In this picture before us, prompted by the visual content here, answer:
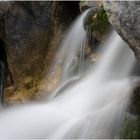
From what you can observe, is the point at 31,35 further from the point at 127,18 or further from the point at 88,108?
the point at 127,18

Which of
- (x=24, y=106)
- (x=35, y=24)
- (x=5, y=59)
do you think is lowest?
(x=24, y=106)

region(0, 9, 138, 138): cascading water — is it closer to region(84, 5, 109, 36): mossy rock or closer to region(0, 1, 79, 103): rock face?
region(84, 5, 109, 36): mossy rock

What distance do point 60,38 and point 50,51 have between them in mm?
396

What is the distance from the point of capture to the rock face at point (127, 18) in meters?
5.91

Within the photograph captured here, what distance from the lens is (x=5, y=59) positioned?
11.1 m

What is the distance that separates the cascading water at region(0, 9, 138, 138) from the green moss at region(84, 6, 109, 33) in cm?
31

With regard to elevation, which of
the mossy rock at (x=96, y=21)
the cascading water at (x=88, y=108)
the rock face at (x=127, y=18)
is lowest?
the cascading water at (x=88, y=108)

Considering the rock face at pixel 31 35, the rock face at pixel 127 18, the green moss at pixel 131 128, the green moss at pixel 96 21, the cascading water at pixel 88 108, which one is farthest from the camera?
the rock face at pixel 31 35

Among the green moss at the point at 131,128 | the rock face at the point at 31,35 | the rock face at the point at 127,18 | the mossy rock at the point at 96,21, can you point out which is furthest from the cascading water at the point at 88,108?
the rock face at the point at 127,18

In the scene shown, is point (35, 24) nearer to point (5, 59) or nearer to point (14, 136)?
point (5, 59)

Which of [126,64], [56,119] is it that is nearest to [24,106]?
[56,119]

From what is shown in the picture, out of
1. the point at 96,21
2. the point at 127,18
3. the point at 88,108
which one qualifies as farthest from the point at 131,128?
the point at 96,21

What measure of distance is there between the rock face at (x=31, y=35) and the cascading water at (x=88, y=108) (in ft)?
2.08

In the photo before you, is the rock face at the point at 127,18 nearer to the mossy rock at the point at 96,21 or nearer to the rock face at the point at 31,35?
the mossy rock at the point at 96,21
